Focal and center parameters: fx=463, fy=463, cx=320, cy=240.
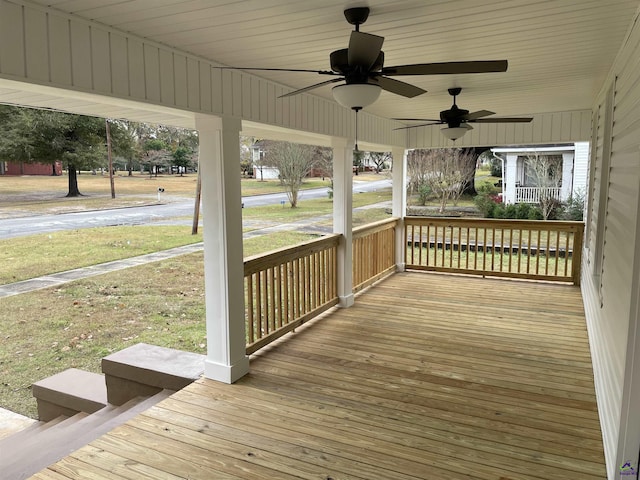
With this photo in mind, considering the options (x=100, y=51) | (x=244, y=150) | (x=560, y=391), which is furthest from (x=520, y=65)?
(x=244, y=150)

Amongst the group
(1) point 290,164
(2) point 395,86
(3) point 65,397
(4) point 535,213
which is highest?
(2) point 395,86

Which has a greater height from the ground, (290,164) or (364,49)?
(364,49)

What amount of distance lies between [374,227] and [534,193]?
7459 mm

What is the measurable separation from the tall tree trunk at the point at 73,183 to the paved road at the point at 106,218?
0.20m

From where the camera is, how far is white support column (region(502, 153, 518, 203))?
12.6 m

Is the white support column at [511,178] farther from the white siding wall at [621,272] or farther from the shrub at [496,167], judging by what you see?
the white siding wall at [621,272]

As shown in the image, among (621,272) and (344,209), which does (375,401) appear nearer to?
(621,272)

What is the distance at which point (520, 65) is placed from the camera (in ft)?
11.7

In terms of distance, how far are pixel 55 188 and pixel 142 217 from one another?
1.18 m

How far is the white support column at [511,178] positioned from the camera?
41.3ft

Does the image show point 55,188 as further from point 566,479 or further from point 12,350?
point 566,479

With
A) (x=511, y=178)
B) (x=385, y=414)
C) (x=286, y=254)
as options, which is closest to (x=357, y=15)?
(x=385, y=414)

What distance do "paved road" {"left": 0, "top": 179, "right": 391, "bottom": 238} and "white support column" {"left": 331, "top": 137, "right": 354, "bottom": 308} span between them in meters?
1.10

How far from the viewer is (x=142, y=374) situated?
3.66 metres
